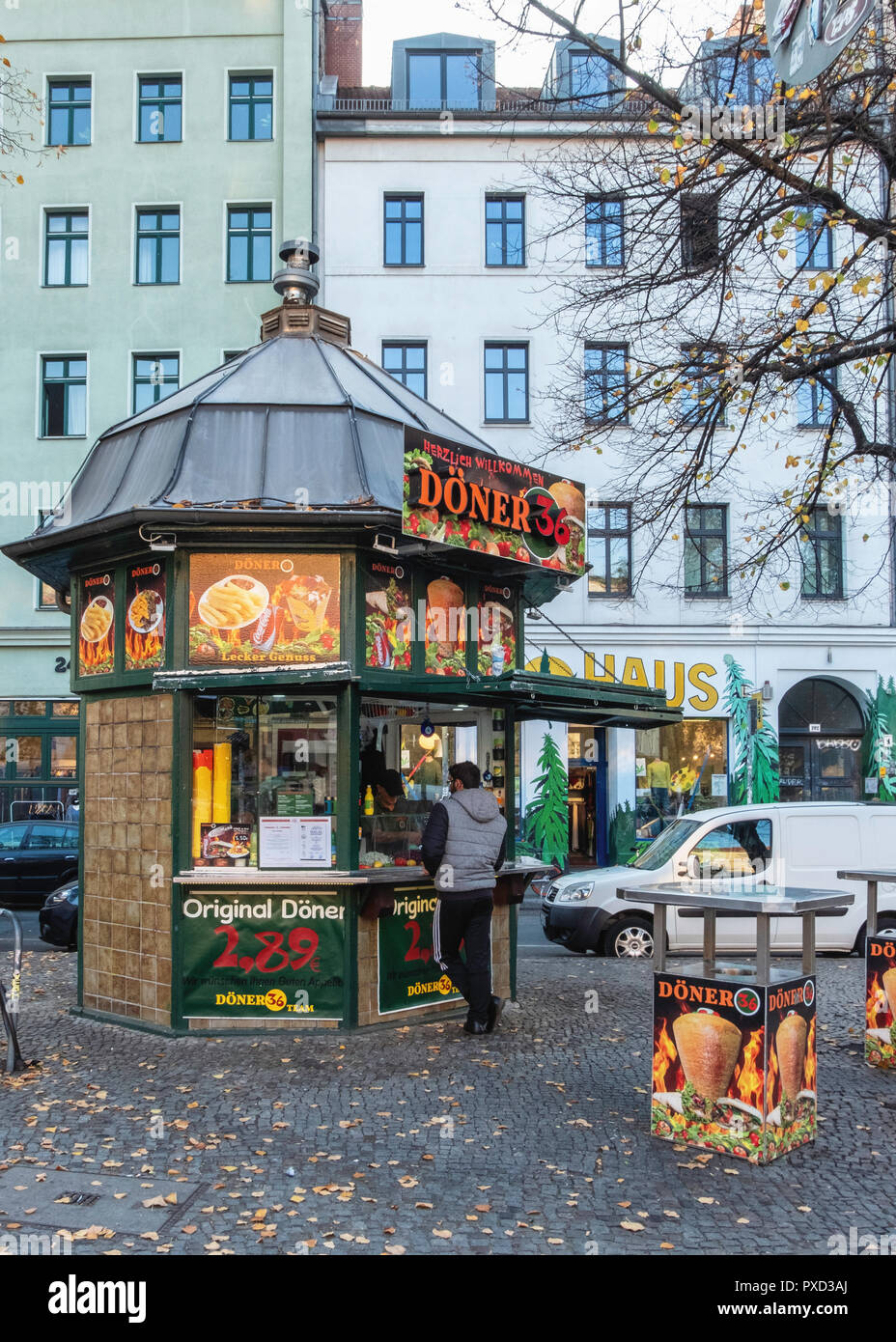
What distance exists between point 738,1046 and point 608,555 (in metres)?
19.2

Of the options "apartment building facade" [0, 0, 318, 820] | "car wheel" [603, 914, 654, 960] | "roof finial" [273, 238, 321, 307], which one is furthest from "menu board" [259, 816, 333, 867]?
"apartment building facade" [0, 0, 318, 820]

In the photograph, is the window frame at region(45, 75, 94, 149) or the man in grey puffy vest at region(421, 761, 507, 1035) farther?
the window frame at region(45, 75, 94, 149)

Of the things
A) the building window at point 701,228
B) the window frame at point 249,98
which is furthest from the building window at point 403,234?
the building window at point 701,228

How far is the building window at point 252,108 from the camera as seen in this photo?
86.2 ft

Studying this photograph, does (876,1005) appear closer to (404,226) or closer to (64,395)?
(404,226)

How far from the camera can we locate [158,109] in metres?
26.5

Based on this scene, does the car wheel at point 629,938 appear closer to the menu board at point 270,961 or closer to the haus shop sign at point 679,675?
the menu board at point 270,961

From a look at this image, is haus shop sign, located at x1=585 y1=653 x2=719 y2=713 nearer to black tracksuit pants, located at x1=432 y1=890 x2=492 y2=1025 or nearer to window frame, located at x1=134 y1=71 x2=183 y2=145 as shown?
window frame, located at x1=134 y1=71 x2=183 y2=145

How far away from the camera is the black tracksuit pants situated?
8.43 m

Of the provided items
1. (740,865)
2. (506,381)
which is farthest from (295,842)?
(506,381)

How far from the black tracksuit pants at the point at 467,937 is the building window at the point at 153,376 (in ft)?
66.1

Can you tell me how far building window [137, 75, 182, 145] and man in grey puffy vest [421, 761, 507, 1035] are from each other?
22.9 m
